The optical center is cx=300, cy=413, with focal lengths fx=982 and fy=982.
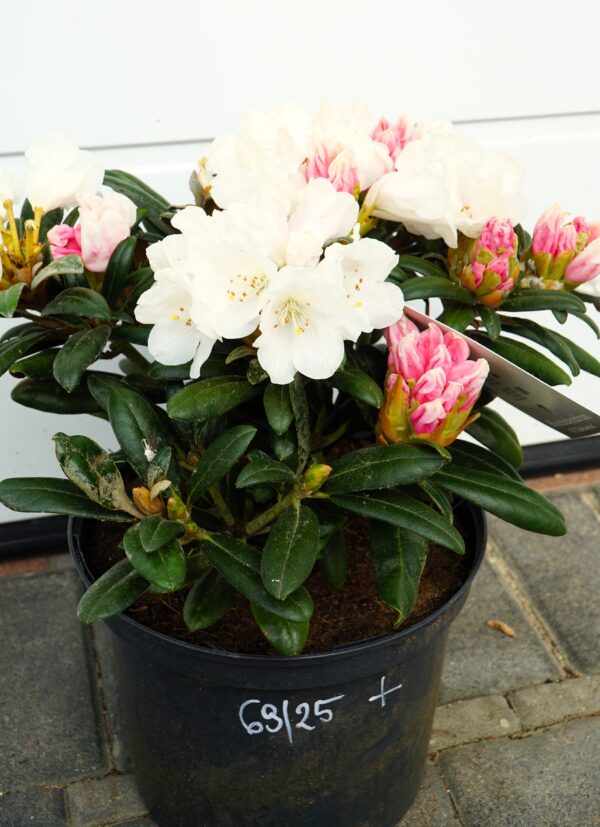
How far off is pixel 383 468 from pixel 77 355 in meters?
0.40

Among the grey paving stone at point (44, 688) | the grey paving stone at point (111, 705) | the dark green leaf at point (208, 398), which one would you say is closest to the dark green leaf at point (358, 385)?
the dark green leaf at point (208, 398)

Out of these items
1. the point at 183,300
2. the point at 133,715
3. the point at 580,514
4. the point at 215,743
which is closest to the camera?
the point at 183,300

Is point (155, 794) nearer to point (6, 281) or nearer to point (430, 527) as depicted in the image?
point (430, 527)

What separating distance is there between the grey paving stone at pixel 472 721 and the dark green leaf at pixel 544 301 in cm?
93

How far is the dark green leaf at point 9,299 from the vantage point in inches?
45.2

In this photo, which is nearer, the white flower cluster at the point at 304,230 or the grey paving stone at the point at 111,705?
the white flower cluster at the point at 304,230

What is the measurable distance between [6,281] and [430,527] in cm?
62

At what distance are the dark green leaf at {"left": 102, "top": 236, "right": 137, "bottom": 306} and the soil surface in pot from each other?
1.46ft

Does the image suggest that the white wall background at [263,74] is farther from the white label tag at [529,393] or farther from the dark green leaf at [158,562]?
the dark green leaf at [158,562]

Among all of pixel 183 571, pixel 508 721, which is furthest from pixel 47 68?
pixel 508 721

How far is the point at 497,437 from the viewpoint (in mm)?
1471

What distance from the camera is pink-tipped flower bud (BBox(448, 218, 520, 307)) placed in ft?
4.04

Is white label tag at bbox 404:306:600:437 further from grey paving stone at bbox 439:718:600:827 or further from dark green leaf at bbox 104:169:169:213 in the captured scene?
grey paving stone at bbox 439:718:600:827

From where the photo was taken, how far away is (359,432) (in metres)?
1.49
